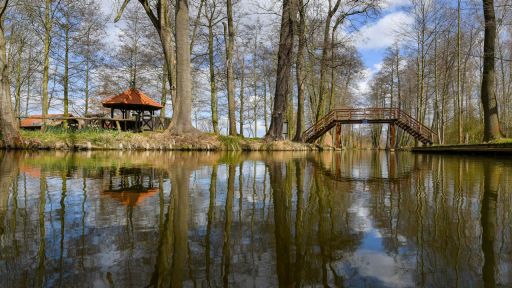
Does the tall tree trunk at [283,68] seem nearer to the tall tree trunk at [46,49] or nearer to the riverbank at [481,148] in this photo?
the riverbank at [481,148]

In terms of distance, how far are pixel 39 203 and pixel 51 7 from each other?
2153cm

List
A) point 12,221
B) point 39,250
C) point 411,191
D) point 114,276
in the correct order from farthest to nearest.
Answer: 1. point 411,191
2. point 12,221
3. point 39,250
4. point 114,276

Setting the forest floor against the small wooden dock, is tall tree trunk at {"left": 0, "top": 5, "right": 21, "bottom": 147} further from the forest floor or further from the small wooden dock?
the small wooden dock

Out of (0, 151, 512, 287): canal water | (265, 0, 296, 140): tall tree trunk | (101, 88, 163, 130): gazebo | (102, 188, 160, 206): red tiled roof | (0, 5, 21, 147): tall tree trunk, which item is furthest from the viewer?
(101, 88, 163, 130): gazebo

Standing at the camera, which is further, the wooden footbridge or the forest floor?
the wooden footbridge

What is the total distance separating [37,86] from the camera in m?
28.3

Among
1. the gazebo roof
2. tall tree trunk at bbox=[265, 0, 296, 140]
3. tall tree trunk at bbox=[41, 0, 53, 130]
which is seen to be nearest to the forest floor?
tall tree trunk at bbox=[265, 0, 296, 140]

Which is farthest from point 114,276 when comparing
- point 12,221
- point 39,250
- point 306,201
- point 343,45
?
point 343,45

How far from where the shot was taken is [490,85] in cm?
1379

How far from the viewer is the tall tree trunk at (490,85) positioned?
44.6 ft

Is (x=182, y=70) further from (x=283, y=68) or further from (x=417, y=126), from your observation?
(x=417, y=126)

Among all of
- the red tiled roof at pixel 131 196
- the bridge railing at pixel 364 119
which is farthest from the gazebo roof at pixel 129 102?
the red tiled roof at pixel 131 196

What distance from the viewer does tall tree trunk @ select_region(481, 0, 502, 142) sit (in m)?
13.6

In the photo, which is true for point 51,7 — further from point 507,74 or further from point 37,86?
point 507,74
